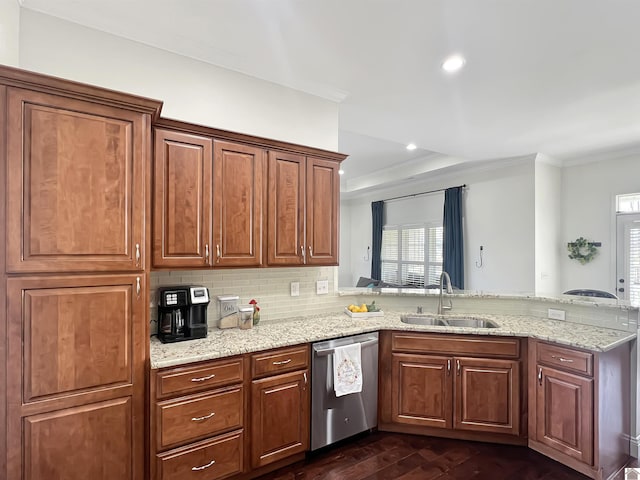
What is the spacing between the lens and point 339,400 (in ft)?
8.46

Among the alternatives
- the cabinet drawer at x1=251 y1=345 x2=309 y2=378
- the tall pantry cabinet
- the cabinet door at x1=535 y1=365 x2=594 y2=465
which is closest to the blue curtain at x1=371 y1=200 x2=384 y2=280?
the cabinet door at x1=535 y1=365 x2=594 y2=465

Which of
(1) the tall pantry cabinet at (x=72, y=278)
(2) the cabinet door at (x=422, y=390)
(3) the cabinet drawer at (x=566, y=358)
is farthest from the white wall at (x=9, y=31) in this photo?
(3) the cabinet drawer at (x=566, y=358)

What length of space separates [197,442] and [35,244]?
4.51 ft

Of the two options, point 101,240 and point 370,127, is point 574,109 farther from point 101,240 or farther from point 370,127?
point 101,240

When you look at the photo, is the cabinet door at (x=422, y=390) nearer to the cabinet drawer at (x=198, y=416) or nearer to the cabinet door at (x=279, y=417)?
the cabinet door at (x=279, y=417)

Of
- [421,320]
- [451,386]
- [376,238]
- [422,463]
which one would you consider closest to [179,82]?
[421,320]

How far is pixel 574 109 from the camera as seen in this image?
11.2ft

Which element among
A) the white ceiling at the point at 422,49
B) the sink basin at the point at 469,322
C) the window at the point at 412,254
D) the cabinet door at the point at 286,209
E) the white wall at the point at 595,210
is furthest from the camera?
the window at the point at 412,254

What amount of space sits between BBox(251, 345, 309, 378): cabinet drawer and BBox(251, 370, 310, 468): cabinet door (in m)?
0.04

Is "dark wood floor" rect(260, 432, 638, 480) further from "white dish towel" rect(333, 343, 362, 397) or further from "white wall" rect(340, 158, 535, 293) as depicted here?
"white wall" rect(340, 158, 535, 293)

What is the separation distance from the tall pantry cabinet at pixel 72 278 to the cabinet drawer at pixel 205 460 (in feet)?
0.47

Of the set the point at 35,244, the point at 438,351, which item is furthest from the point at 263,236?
the point at 438,351

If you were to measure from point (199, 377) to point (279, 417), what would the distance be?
650mm

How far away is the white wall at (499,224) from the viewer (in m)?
5.09
